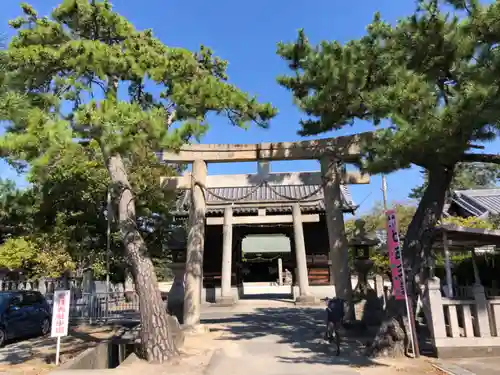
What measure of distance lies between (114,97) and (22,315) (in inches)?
331

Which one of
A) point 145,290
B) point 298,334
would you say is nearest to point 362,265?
point 298,334

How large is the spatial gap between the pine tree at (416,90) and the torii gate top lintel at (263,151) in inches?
82.3

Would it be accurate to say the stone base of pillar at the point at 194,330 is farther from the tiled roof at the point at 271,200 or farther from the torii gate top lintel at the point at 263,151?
the tiled roof at the point at 271,200

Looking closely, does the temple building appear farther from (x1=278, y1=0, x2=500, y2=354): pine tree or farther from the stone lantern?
(x1=278, y1=0, x2=500, y2=354): pine tree

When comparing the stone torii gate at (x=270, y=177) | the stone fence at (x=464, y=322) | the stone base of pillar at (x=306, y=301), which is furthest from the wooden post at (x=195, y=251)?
the stone base of pillar at (x=306, y=301)

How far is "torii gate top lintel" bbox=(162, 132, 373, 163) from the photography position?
37.0ft

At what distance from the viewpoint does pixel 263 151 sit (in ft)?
39.4

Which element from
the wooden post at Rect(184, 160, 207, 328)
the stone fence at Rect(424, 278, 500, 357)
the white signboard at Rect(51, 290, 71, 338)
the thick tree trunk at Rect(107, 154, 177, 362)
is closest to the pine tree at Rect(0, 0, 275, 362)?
the thick tree trunk at Rect(107, 154, 177, 362)

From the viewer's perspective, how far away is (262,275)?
108ft

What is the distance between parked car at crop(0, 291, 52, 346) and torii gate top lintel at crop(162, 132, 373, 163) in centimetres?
608

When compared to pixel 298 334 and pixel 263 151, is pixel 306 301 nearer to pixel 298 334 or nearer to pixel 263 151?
pixel 298 334

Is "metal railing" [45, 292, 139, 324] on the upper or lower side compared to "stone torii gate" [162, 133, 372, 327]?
lower

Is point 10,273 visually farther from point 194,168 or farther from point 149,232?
point 194,168

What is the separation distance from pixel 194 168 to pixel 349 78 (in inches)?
→ 237
